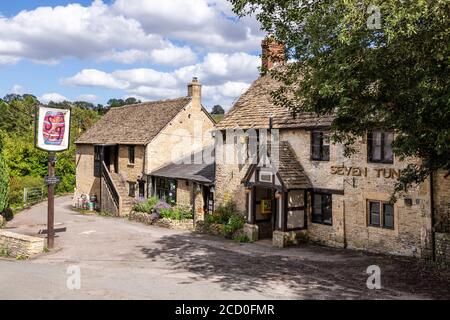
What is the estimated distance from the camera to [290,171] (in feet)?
60.9

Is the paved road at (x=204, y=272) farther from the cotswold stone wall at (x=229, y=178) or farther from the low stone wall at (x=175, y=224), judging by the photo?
the low stone wall at (x=175, y=224)

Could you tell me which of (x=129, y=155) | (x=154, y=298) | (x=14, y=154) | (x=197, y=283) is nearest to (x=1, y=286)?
(x=154, y=298)

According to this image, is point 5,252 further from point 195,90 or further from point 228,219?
point 195,90

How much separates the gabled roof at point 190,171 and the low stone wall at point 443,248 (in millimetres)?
12364

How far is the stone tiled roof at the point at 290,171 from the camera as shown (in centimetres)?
1807

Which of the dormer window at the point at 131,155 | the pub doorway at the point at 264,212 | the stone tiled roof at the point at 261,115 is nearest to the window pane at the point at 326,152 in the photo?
the stone tiled roof at the point at 261,115

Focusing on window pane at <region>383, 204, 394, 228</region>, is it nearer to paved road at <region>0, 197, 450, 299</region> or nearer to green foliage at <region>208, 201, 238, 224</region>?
paved road at <region>0, 197, 450, 299</region>

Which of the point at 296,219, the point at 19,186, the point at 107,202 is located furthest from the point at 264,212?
the point at 19,186

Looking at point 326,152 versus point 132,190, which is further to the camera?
point 132,190

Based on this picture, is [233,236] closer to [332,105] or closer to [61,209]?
[332,105]

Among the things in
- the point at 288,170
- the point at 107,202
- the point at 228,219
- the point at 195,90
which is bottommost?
the point at 228,219

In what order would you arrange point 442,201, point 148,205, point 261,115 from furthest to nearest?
1. point 148,205
2. point 261,115
3. point 442,201

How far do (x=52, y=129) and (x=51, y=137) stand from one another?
13.9 inches

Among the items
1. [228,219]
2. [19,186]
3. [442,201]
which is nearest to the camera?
[442,201]
